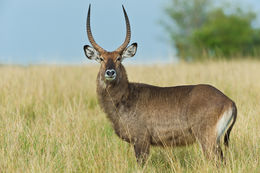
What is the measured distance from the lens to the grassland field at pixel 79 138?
4875mm

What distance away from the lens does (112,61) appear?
5.64 meters

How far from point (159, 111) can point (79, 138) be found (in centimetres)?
121

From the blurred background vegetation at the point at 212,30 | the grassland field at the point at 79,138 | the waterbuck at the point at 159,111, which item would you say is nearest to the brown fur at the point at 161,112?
the waterbuck at the point at 159,111

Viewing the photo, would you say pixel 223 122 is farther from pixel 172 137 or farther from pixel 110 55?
pixel 110 55

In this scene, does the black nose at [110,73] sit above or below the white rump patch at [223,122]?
above

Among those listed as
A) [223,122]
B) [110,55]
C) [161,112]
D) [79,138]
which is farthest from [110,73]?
[223,122]

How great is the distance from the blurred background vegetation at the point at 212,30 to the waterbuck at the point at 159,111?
98.6 feet

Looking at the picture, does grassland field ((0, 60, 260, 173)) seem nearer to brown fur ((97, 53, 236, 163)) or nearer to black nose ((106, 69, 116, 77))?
brown fur ((97, 53, 236, 163))

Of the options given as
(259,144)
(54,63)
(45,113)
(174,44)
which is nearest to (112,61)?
(259,144)

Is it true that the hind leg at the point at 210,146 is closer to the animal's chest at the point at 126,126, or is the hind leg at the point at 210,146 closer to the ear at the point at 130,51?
the animal's chest at the point at 126,126

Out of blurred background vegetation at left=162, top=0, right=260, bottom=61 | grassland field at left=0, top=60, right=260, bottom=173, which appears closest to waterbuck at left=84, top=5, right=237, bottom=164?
grassland field at left=0, top=60, right=260, bottom=173

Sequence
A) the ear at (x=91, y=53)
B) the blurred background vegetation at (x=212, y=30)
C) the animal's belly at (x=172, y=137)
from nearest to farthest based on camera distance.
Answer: the animal's belly at (x=172, y=137) → the ear at (x=91, y=53) → the blurred background vegetation at (x=212, y=30)

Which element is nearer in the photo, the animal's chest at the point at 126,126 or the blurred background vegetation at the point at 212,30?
the animal's chest at the point at 126,126

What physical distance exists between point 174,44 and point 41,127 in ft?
122
